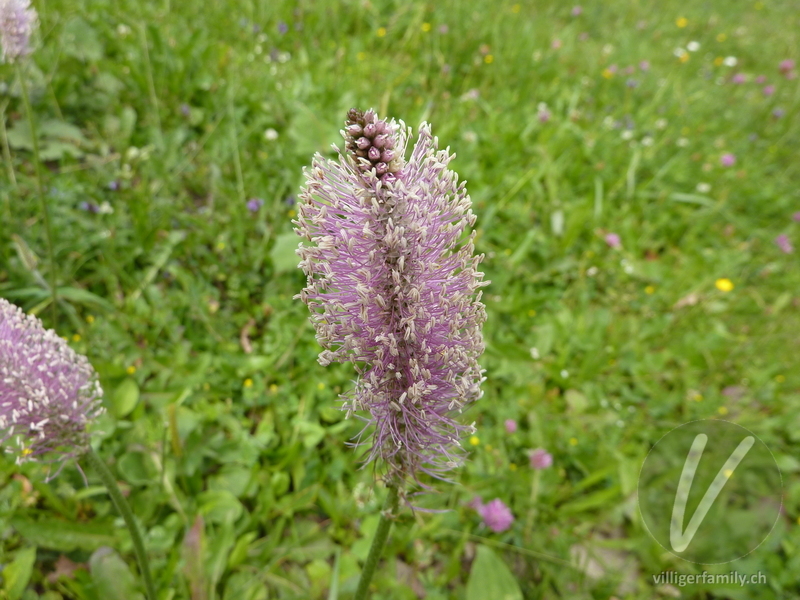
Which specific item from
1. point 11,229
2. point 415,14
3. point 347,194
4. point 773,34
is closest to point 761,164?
point 415,14

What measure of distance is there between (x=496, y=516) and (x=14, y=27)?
129 inches

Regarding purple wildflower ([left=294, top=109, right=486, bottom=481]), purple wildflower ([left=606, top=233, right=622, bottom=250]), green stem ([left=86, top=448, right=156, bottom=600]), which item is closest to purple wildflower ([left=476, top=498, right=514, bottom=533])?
purple wildflower ([left=294, top=109, right=486, bottom=481])

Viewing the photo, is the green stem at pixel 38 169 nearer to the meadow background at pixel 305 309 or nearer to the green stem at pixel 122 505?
the meadow background at pixel 305 309

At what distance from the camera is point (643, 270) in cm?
451

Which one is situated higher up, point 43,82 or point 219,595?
point 43,82

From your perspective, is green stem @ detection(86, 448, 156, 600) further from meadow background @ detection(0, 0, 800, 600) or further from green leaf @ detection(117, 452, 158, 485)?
green leaf @ detection(117, 452, 158, 485)

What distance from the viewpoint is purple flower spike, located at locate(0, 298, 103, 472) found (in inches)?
60.3

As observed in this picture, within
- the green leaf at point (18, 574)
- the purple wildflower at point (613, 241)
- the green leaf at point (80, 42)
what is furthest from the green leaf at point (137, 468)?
the purple wildflower at point (613, 241)

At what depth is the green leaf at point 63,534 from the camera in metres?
2.22

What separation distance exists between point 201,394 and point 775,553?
144 inches

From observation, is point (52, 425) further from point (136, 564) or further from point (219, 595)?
point (219, 595)

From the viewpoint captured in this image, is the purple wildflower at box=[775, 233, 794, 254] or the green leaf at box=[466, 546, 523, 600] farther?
the purple wildflower at box=[775, 233, 794, 254]

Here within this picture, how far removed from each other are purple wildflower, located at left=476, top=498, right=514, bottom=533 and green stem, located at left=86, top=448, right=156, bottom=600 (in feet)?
5.48

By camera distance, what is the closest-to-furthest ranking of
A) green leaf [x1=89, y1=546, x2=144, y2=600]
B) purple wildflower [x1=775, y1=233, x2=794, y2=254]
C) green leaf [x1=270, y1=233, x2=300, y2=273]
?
green leaf [x1=89, y1=546, x2=144, y2=600], green leaf [x1=270, y1=233, x2=300, y2=273], purple wildflower [x1=775, y1=233, x2=794, y2=254]
